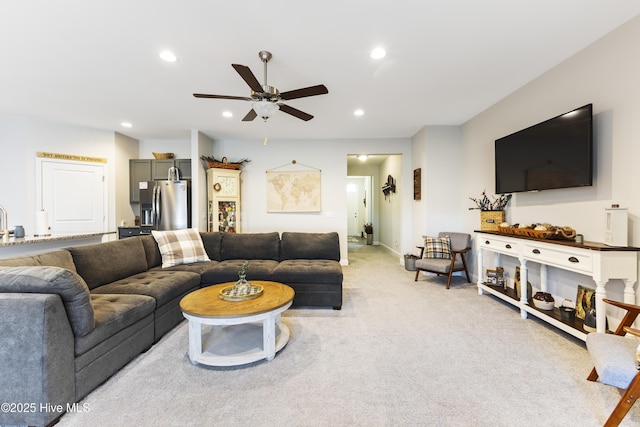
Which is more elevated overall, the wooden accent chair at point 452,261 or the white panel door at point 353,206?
the white panel door at point 353,206

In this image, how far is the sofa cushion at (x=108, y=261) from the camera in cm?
251

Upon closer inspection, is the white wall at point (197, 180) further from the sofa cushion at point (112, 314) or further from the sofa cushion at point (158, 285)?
the sofa cushion at point (112, 314)

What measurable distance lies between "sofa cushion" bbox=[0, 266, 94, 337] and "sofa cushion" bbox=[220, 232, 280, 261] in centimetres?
217

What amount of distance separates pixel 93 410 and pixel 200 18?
278cm

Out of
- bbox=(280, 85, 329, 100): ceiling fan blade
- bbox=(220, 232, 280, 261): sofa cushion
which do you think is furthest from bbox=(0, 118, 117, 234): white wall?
bbox=(280, 85, 329, 100): ceiling fan blade

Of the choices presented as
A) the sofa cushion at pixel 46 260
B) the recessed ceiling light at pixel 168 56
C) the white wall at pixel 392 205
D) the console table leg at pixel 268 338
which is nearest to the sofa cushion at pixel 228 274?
the console table leg at pixel 268 338

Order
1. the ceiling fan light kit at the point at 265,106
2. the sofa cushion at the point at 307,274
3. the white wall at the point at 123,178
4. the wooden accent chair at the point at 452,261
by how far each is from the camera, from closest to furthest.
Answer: the ceiling fan light kit at the point at 265,106, the sofa cushion at the point at 307,274, the wooden accent chair at the point at 452,261, the white wall at the point at 123,178

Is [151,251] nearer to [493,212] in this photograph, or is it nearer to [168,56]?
[168,56]

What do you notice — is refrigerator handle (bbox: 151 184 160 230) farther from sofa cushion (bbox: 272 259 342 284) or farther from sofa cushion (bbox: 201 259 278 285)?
sofa cushion (bbox: 272 259 342 284)

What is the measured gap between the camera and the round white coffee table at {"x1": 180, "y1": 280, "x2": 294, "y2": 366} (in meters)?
1.96

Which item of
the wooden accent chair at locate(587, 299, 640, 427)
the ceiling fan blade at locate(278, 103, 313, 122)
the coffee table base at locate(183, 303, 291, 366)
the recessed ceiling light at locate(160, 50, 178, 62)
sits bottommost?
the coffee table base at locate(183, 303, 291, 366)

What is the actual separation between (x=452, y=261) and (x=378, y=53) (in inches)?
118

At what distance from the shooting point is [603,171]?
2.31 meters

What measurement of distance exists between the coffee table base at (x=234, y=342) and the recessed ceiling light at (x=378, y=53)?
7.99 ft
